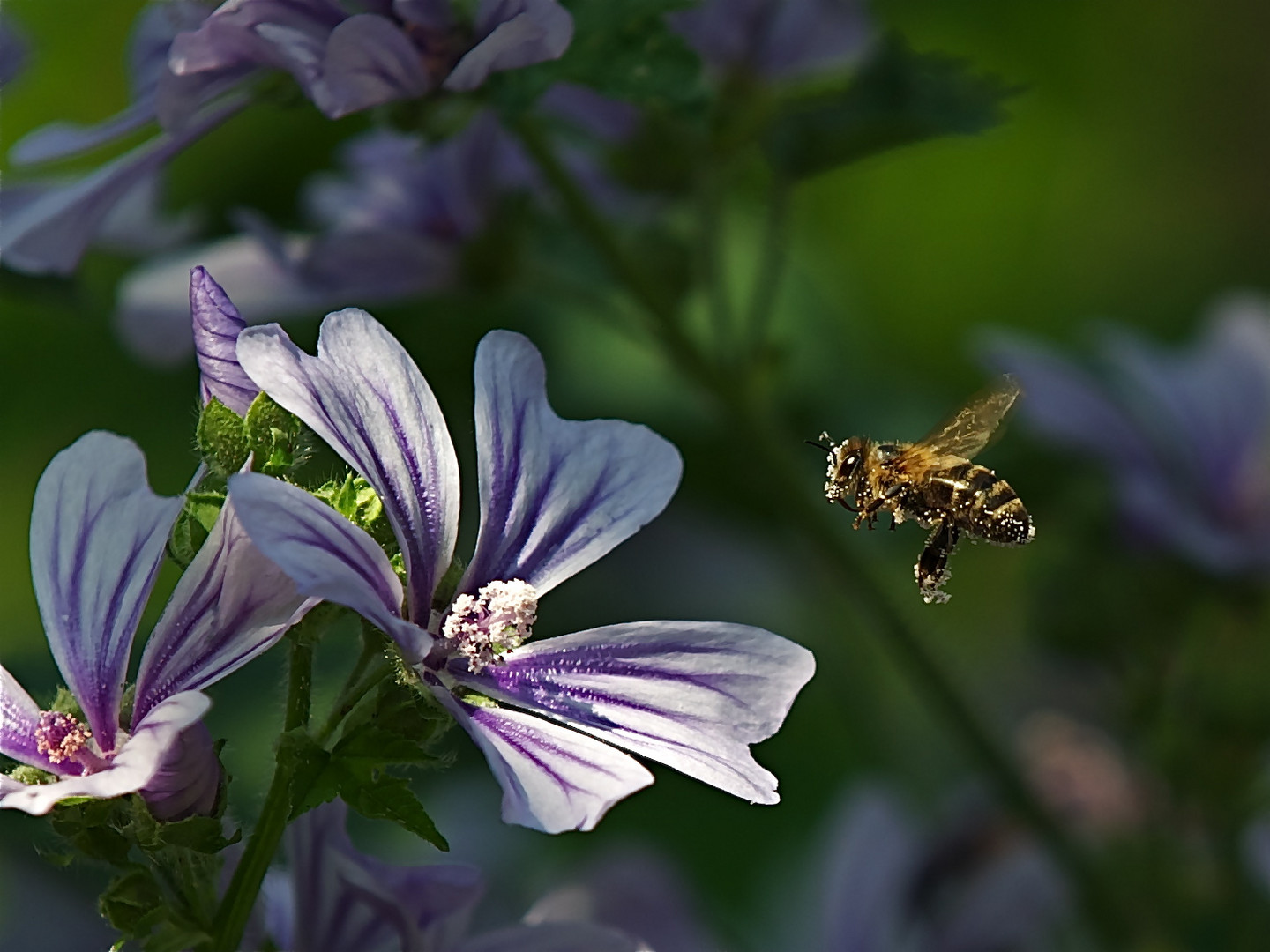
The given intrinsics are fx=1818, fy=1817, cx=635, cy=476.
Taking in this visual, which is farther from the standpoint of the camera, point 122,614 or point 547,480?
point 547,480

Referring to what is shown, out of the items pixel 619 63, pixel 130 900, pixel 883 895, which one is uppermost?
pixel 619 63

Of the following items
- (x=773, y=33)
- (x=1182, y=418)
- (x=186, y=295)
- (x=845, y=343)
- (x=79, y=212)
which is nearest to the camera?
(x=79, y=212)

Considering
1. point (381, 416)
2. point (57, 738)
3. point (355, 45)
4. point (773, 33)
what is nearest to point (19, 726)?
point (57, 738)

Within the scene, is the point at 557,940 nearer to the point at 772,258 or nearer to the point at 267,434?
the point at 267,434

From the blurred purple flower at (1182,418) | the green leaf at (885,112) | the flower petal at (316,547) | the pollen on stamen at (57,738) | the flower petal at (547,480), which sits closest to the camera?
the flower petal at (316,547)

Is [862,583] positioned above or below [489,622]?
below

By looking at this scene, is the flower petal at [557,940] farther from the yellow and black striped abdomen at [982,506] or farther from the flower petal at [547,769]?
the yellow and black striped abdomen at [982,506]

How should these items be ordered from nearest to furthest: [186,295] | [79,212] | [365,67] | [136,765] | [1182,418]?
[136,765]
[365,67]
[79,212]
[186,295]
[1182,418]

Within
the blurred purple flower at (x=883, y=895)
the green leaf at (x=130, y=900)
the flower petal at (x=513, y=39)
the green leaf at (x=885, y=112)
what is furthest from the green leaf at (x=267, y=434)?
the green leaf at (x=885, y=112)
